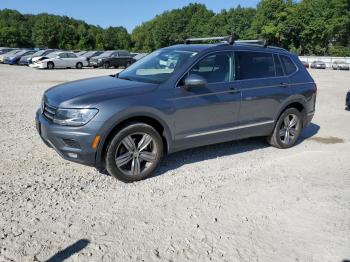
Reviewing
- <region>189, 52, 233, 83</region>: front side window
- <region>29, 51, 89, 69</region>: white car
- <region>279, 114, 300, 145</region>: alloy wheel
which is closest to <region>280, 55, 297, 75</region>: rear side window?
<region>279, 114, 300, 145</region>: alloy wheel

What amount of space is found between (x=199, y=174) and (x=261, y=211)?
129cm

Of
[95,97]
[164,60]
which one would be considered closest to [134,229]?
[95,97]

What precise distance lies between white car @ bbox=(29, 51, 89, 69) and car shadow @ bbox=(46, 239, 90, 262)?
28445 millimetres

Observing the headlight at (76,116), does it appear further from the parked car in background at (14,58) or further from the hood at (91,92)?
the parked car in background at (14,58)

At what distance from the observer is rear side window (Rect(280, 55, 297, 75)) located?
6.85 metres

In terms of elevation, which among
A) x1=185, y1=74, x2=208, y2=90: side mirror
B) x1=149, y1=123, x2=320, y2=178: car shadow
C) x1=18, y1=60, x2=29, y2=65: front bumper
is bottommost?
x1=149, y1=123, x2=320, y2=178: car shadow

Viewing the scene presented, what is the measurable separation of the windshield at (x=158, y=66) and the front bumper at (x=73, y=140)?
1312 millimetres

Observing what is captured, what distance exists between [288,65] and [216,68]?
1811mm

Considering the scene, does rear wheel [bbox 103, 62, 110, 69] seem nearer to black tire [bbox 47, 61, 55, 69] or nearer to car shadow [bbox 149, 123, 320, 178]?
black tire [bbox 47, 61, 55, 69]

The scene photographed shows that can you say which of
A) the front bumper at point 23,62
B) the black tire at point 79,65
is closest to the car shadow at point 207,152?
the black tire at point 79,65

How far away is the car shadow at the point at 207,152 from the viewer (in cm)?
582

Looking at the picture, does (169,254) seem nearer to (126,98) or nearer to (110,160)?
(110,160)

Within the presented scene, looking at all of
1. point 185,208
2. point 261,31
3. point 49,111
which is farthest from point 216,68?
point 261,31

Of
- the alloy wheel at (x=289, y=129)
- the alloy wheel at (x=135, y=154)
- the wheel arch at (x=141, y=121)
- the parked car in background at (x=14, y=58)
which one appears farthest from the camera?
the parked car in background at (x=14, y=58)
